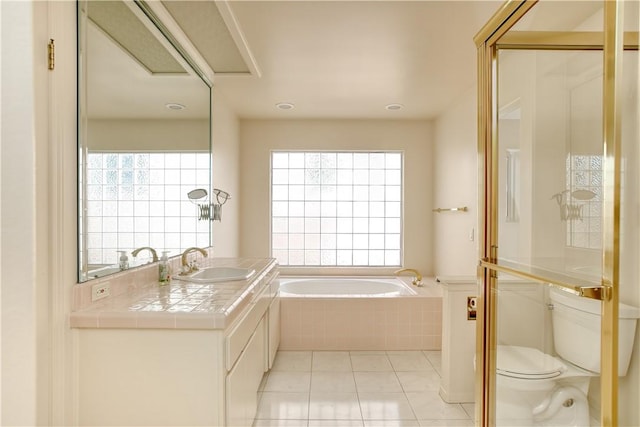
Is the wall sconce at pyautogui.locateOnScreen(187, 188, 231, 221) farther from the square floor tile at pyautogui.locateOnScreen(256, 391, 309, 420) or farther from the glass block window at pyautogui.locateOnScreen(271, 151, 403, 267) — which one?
the glass block window at pyautogui.locateOnScreen(271, 151, 403, 267)

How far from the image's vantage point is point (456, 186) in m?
3.88

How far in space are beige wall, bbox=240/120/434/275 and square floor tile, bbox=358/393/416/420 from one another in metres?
2.33

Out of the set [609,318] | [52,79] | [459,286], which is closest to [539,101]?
[609,318]

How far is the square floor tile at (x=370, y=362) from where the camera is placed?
3.08m

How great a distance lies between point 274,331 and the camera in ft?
10.0

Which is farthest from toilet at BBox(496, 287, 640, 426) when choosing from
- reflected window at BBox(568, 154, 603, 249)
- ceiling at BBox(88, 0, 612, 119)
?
ceiling at BBox(88, 0, 612, 119)

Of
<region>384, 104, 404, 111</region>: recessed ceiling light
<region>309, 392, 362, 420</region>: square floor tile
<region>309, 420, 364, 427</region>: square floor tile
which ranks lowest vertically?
<region>309, 420, 364, 427</region>: square floor tile

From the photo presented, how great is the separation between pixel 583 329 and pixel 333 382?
2103 millimetres

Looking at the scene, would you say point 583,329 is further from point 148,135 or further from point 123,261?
point 148,135

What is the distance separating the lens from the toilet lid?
1.39 meters

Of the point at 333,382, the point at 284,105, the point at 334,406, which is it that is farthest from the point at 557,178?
the point at 284,105

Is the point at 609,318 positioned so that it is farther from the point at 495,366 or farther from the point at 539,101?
the point at 539,101

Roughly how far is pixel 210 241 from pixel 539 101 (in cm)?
275

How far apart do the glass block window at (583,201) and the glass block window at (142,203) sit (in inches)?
72.3
